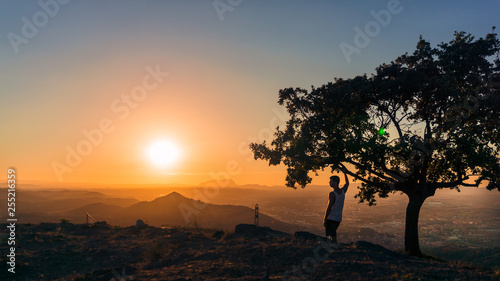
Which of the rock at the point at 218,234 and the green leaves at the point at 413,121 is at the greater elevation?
the green leaves at the point at 413,121

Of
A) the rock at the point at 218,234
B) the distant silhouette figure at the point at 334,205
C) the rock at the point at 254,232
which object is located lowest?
the rock at the point at 218,234

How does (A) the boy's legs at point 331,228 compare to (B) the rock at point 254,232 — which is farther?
(B) the rock at point 254,232

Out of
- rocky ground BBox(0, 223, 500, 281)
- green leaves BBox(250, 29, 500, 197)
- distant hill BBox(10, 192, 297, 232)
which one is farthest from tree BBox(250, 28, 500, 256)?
distant hill BBox(10, 192, 297, 232)

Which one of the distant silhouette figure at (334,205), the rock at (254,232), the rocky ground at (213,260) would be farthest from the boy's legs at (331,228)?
the rock at (254,232)

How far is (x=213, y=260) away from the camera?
10141 millimetres

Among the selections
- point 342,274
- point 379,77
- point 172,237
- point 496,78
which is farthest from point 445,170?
point 172,237

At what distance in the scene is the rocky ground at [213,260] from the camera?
25.3ft

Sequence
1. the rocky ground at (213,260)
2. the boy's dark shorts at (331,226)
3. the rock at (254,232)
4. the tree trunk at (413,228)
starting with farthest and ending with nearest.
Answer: the tree trunk at (413,228)
the rock at (254,232)
the boy's dark shorts at (331,226)
the rocky ground at (213,260)

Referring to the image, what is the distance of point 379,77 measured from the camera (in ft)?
54.2

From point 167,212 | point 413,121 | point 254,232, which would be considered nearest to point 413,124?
point 413,121

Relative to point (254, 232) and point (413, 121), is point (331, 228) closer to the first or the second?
point (254, 232)

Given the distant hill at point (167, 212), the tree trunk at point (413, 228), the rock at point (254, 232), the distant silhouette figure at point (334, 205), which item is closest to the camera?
the distant silhouette figure at point (334, 205)

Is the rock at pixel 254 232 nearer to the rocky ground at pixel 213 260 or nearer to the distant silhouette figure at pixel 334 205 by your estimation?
the rocky ground at pixel 213 260

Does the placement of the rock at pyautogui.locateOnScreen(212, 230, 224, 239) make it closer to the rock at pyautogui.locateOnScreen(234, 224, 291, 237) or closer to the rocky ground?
the rocky ground
